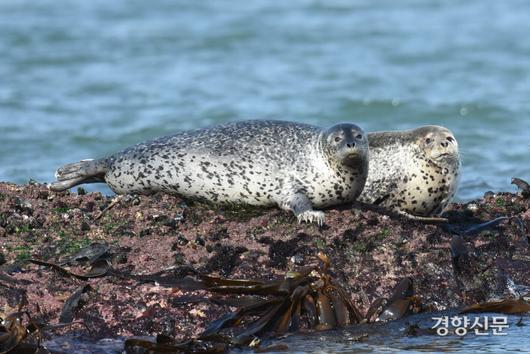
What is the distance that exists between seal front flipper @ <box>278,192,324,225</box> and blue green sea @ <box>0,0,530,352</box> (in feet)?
10.3

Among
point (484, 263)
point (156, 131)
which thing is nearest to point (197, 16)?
point (156, 131)

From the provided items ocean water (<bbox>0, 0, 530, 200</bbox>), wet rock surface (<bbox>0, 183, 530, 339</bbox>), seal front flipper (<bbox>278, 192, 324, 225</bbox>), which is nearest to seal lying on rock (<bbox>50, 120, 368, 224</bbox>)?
seal front flipper (<bbox>278, 192, 324, 225</bbox>)

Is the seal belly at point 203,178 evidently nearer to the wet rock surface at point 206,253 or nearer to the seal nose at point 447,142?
the wet rock surface at point 206,253

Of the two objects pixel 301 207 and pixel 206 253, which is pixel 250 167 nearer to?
pixel 301 207

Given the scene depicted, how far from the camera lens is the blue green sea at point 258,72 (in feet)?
46.8

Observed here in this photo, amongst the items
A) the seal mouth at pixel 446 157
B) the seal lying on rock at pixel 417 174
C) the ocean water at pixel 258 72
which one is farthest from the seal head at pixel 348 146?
the ocean water at pixel 258 72

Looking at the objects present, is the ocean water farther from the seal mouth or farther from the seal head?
the seal head

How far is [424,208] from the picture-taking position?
321 inches

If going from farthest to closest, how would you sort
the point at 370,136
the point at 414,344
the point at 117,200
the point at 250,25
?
1. the point at 250,25
2. the point at 370,136
3. the point at 117,200
4. the point at 414,344

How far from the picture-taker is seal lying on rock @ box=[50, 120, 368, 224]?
783 cm

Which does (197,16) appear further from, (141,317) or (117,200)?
(141,317)

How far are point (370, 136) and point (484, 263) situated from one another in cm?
165

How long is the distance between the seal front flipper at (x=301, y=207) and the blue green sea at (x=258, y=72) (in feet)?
10.3

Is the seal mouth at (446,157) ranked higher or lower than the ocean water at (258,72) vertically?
lower
